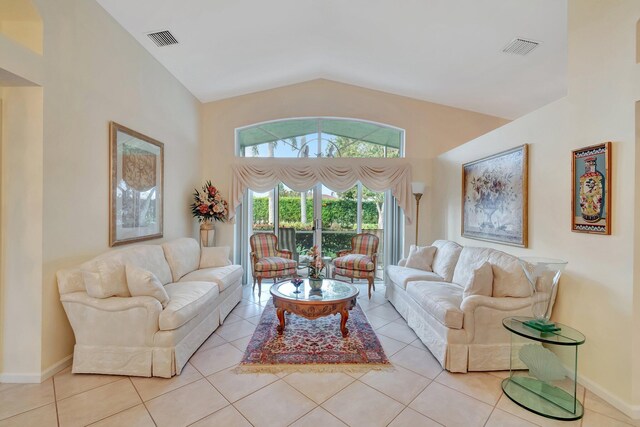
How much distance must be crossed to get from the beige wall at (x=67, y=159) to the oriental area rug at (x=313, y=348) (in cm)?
168

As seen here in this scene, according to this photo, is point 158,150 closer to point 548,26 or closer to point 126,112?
point 126,112

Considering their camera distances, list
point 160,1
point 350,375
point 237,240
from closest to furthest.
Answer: point 350,375 → point 160,1 → point 237,240

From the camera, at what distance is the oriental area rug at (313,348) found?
2.59m

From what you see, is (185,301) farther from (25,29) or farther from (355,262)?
(355,262)

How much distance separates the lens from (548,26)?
293 centimetres

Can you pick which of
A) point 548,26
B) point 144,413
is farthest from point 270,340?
point 548,26

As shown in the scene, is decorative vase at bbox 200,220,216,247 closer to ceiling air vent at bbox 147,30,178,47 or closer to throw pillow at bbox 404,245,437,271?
ceiling air vent at bbox 147,30,178,47

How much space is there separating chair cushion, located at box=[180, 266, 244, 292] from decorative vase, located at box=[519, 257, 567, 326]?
3.19 metres

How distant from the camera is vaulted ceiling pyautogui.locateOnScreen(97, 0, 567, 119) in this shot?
297 centimetres

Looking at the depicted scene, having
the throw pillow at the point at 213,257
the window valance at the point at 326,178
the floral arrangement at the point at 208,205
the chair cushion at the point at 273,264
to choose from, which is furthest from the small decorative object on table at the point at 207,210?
the chair cushion at the point at 273,264

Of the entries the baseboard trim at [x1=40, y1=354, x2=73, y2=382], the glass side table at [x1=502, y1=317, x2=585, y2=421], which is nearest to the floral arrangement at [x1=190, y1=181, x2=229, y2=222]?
the baseboard trim at [x1=40, y1=354, x2=73, y2=382]

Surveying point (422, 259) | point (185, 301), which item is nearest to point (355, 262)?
point (422, 259)

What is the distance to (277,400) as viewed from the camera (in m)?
2.12

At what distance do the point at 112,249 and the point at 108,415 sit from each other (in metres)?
1.69
